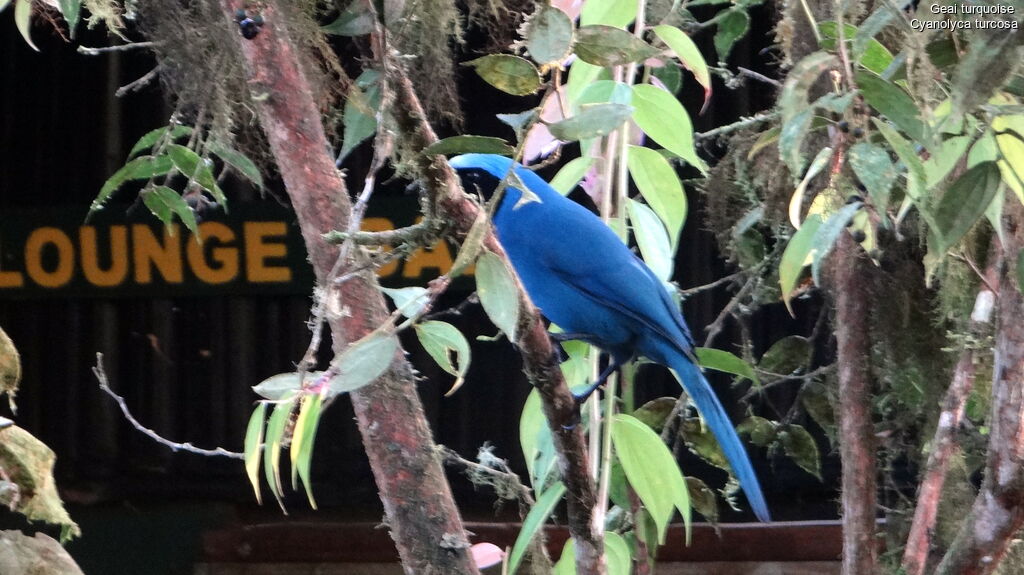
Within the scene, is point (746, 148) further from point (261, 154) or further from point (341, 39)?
point (341, 39)

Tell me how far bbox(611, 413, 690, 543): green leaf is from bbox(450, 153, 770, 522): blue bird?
0.50 metres

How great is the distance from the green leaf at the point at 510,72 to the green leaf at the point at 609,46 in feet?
0.15

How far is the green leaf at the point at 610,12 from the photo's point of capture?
128 centimetres

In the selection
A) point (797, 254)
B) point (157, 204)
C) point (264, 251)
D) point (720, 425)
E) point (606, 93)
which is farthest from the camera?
point (264, 251)

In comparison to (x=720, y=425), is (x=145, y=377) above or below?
below

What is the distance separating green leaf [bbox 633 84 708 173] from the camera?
1.30 metres

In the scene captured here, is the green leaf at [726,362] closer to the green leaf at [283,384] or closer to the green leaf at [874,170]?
the green leaf at [874,170]

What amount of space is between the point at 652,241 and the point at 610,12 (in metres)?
0.33

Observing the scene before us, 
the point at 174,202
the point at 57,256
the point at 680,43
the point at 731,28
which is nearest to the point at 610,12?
the point at 680,43

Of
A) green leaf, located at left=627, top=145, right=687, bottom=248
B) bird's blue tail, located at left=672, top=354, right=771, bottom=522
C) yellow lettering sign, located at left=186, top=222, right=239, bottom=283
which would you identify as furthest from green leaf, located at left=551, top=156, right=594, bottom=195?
yellow lettering sign, located at left=186, top=222, right=239, bottom=283

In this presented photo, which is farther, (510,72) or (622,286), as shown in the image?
(622,286)

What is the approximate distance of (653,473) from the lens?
4.35 feet

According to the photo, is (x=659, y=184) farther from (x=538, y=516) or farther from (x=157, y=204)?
(x=157, y=204)

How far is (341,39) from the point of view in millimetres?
3377
